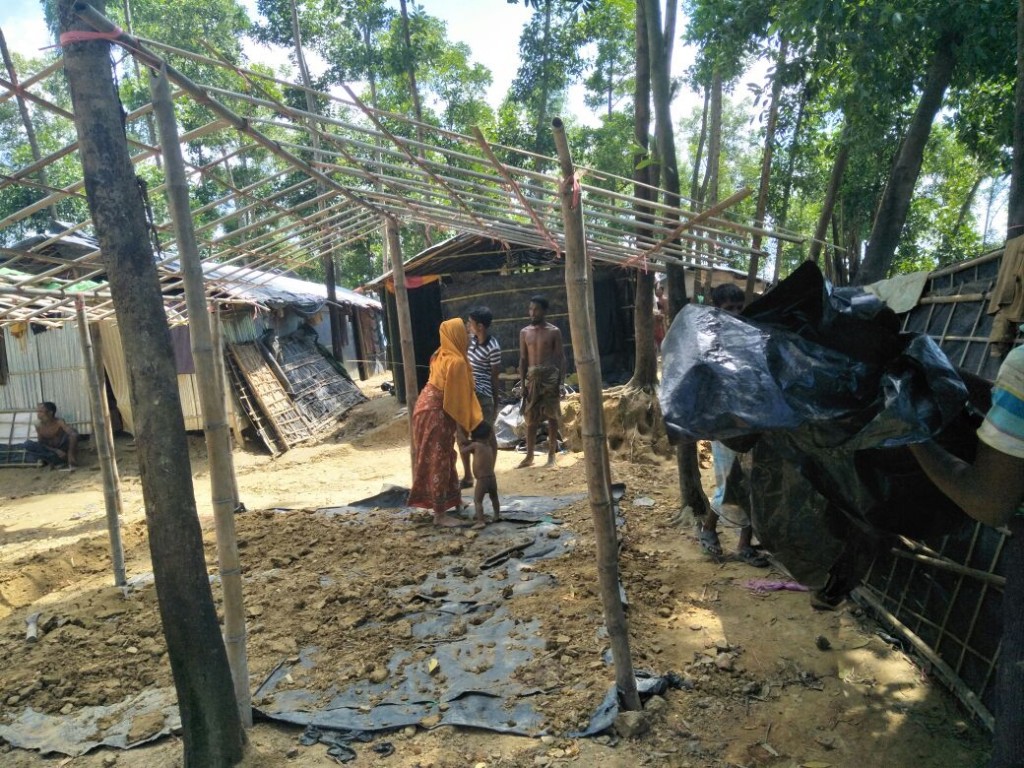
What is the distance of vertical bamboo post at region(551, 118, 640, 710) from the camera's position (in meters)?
2.65

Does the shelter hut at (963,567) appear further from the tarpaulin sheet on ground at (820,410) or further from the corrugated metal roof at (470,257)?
the corrugated metal roof at (470,257)

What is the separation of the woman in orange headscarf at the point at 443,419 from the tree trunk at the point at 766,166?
2.21m

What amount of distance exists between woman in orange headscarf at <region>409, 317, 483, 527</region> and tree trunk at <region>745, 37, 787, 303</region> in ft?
7.23

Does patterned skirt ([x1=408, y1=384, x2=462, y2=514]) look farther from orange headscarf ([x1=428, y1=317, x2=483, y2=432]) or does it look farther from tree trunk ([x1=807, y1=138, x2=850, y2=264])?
tree trunk ([x1=807, y1=138, x2=850, y2=264])

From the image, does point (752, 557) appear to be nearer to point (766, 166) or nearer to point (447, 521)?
point (447, 521)

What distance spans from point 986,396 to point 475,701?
2.29 meters

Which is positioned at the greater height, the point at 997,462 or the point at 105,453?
the point at 997,462

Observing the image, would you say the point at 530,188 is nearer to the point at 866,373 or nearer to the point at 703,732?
the point at 866,373

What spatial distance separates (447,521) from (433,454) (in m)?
0.58

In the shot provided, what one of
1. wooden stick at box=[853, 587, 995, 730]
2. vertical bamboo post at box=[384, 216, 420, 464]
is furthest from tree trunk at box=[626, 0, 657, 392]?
wooden stick at box=[853, 587, 995, 730]

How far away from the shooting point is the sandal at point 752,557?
425 cm

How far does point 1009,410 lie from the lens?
1564 millimetres

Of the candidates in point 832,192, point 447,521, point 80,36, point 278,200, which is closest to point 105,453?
point 278,200

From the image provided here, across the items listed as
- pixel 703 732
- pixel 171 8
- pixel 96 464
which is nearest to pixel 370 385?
pixel 96 464
